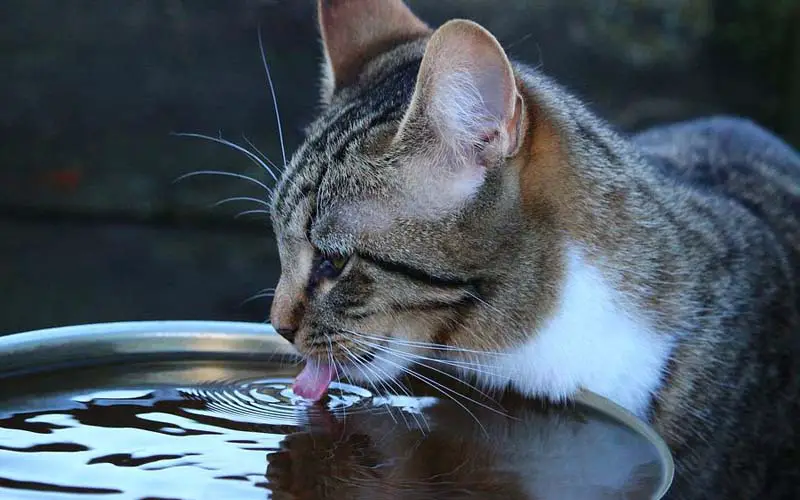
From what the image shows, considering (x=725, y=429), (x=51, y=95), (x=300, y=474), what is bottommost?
(x=725, y=429)

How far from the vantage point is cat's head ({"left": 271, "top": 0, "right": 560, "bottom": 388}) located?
147 cm

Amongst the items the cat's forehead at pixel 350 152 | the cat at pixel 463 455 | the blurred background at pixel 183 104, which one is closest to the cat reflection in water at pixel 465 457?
the cat at pixel 463 455

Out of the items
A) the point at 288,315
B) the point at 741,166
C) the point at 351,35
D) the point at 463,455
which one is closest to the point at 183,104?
the point at 351,35

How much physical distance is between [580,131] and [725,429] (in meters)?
0.52

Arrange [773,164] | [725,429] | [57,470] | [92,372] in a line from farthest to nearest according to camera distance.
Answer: [773,164] < [725,429] < [92,372] < [57,470]

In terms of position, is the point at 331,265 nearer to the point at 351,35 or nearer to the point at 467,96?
the point at 467,96

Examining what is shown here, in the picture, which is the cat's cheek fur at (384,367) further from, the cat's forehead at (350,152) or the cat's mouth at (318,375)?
the cat's forehead at (350,152)

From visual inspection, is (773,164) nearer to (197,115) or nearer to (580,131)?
(580,131)

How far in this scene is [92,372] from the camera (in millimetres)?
1513

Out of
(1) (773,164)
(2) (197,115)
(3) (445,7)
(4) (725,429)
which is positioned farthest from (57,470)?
(3) (445,7)

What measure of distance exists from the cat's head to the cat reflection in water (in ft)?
0.36

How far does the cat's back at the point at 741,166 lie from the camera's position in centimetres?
199

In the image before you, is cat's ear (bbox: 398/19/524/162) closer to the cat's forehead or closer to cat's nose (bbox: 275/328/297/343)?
the cat's forehead

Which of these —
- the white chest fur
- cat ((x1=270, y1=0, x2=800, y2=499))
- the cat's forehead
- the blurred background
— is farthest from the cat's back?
the blurred background
